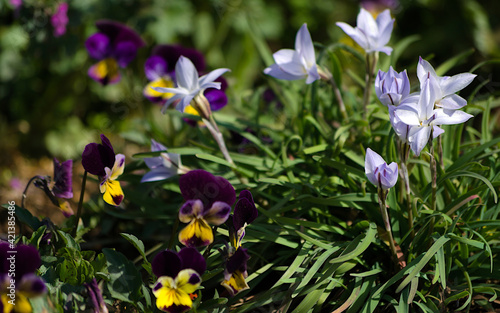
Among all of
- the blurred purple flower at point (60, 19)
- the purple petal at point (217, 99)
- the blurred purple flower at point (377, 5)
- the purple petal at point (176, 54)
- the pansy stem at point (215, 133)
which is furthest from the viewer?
the blurred purple flower at point (377, 5)

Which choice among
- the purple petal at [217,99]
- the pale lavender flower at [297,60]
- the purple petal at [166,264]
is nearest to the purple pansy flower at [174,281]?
the purple petal at [166,264]

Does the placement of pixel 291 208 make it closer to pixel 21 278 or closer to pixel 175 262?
pixel 175 262

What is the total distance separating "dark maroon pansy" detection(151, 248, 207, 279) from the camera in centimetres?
112

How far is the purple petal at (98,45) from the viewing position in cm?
209

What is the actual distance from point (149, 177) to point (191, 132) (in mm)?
656

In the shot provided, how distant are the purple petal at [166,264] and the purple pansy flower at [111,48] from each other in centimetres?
125

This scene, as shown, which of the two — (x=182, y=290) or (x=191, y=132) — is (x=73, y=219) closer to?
(x=182, y=290)

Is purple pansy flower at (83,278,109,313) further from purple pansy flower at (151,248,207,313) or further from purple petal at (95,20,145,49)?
purple petal at (95,20,145,49)

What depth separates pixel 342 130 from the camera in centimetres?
155

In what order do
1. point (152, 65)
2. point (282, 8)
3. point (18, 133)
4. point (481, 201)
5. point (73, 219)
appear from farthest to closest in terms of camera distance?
point (282, 8) → point (18, 133) → point (152, 65) → point (73, 219) → point (481, 201)

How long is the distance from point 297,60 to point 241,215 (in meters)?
0.55

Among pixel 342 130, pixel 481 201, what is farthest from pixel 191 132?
pixel 481 201

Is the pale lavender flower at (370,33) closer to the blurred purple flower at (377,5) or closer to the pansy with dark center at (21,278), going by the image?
the pansy with dark center at (21,278)

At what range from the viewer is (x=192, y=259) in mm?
1147
